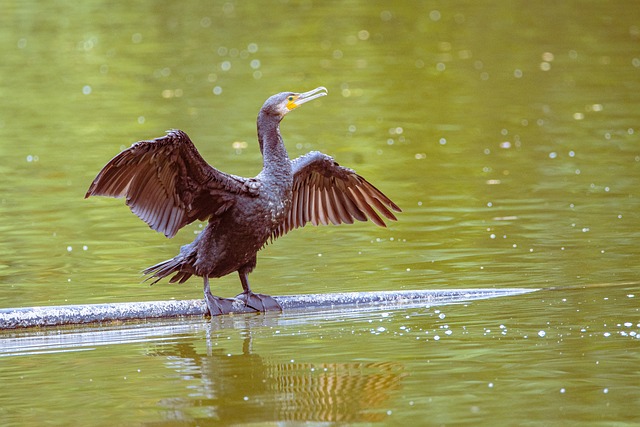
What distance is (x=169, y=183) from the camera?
800 centimetres

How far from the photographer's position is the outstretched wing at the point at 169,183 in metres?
7.69

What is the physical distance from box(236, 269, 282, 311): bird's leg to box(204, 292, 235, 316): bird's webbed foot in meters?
0.10

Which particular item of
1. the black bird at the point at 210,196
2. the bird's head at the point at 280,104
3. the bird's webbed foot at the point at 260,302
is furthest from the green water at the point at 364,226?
the bird's head at the point at 280,104

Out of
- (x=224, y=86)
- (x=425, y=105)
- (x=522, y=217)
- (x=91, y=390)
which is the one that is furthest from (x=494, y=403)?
(x=224, y=86)

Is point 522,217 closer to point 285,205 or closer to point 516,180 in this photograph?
point 516,180

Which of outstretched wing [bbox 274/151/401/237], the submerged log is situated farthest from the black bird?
outstretched wing [bbox 274/151/401/237]

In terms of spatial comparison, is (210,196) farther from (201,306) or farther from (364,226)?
(364,226)

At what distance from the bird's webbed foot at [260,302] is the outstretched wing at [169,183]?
0.60 m

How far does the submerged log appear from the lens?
7.73 meters

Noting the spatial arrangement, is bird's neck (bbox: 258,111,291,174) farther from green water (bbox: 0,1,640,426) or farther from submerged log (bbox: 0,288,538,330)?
green water (bbox: 0,1,640,426)

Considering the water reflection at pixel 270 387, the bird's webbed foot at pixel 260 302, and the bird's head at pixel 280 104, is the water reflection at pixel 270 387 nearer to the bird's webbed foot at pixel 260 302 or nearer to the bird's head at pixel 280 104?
the bird's webbed foot at pixel 260 302

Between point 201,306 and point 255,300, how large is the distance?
0.38 meters

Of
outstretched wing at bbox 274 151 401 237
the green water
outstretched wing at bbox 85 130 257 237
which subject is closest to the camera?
the green water

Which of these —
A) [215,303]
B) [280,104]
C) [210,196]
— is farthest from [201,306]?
[280,104]
